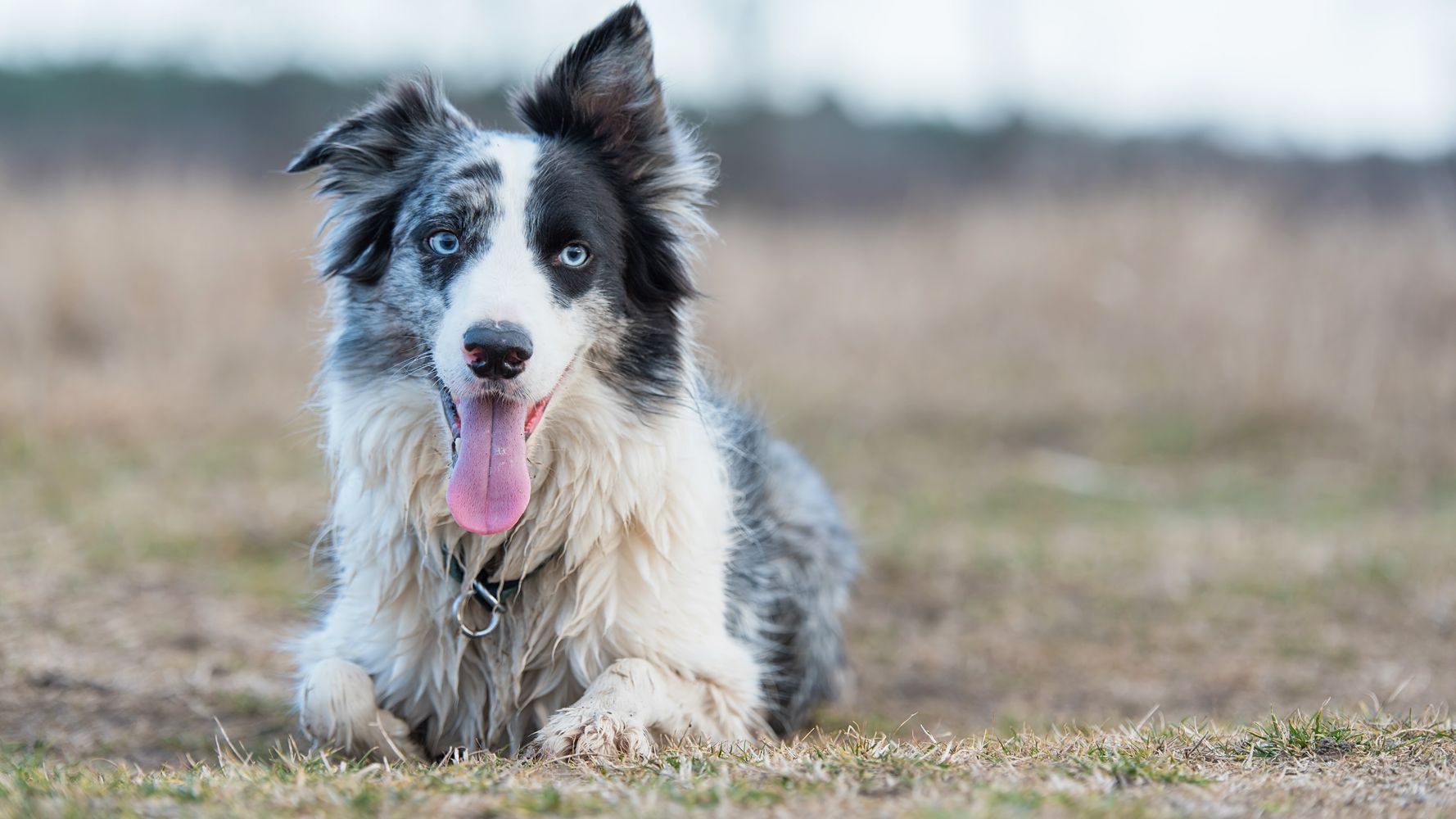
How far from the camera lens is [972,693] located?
536 cm

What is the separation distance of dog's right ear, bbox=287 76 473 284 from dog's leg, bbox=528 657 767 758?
4.80ft

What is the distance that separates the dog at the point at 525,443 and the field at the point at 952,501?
1.15 feet

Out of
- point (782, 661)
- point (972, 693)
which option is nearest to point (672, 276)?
point (782, 661)

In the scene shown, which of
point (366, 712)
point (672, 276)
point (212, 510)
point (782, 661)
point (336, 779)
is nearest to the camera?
point (336, 779)

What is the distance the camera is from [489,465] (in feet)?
11.7

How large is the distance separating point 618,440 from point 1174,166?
1337 centimetres

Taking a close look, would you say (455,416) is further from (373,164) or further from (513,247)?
(373,164)

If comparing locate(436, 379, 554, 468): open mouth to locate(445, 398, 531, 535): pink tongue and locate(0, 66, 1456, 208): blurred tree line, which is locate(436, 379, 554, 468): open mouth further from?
locate(0, 66, 1456, 208): blurred tree line

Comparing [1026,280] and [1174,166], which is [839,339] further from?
[1174,166]

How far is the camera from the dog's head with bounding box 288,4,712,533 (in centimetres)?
351

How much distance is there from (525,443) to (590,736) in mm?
826

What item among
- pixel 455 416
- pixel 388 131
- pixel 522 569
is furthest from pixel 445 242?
pixel 522 569

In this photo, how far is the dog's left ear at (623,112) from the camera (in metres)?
4.07

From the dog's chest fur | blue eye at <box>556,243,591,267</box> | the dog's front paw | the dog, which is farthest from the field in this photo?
blue eye at <box>556,243,591,267</box>
